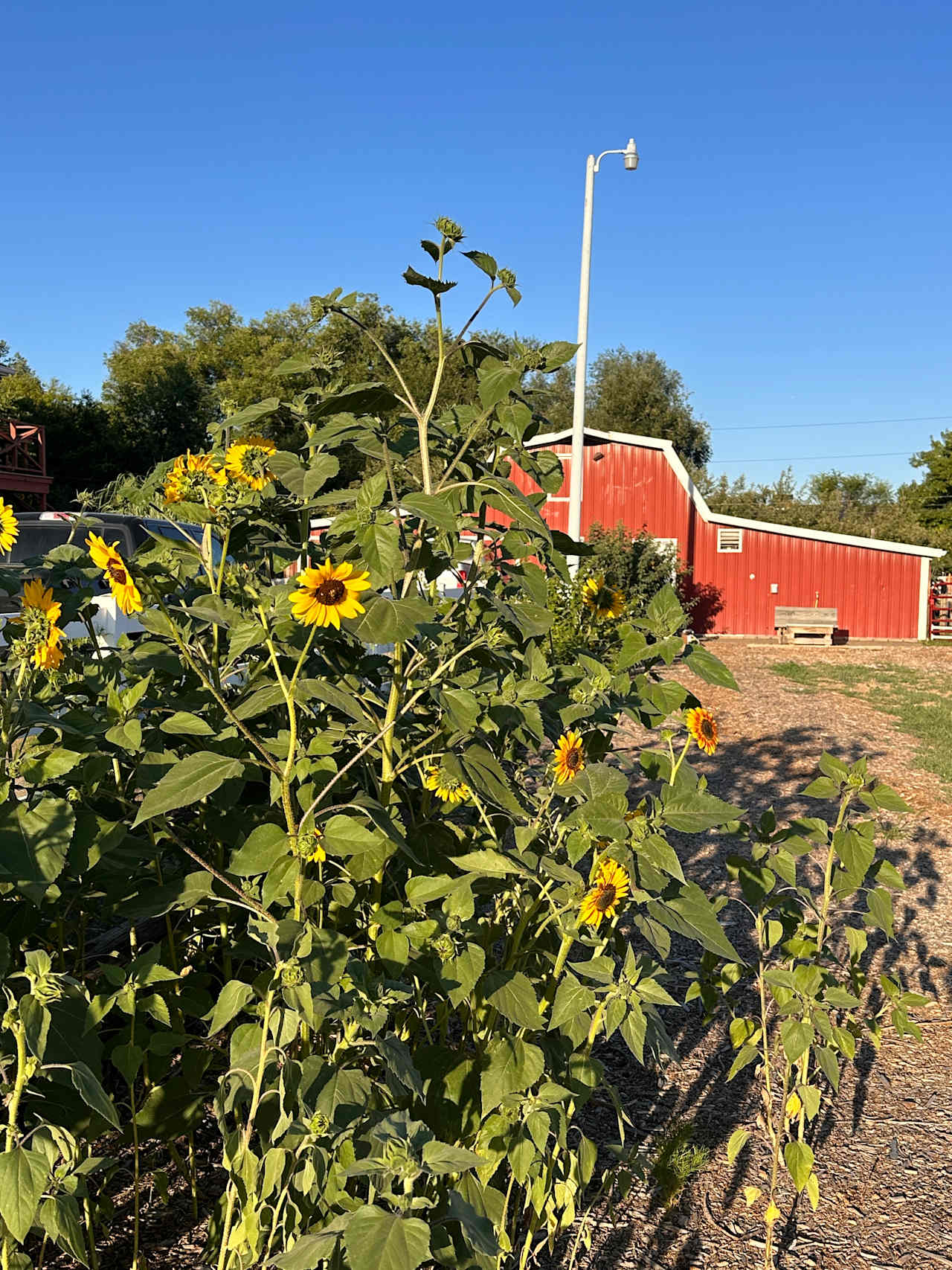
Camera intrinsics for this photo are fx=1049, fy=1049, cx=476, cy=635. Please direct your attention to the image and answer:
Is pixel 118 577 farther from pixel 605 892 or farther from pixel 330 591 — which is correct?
pixel 605 892

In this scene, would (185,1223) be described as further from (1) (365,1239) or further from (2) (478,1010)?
(1) (365,1239)

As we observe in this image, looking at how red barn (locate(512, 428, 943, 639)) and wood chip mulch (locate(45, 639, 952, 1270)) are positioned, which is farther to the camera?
red barn (locate(512, 428, 943, 639))

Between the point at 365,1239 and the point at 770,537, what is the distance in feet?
70.5

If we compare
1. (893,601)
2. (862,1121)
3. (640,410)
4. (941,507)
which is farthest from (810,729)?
(941,507)

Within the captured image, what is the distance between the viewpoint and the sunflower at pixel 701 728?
79.2 inches

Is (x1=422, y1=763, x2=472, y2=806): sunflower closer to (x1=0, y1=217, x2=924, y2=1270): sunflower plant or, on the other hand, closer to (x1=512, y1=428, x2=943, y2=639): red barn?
(x1=0, y1=217, x2=924, y2=1270): sunflower plant

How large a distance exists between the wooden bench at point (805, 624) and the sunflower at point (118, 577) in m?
20.2

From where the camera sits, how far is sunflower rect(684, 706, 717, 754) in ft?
6.60

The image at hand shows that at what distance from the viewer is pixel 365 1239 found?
1.09 m

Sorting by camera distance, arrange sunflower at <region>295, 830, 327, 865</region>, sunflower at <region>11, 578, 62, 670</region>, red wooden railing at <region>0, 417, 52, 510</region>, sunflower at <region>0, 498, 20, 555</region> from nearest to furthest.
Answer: sunflower at <region>295, 830, 327, 865</region>
sunflower at <region>11, 578, 62, 670</region>
sunflower at <region>0, 498, 20, 555</region>
red wooden railing at <region>0, 417, 52, 510</region>

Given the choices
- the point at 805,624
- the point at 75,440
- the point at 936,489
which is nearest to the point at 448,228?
the point at 805,624

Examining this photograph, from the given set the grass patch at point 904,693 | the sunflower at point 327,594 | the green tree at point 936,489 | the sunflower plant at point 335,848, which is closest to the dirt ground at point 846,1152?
the sunflower plant at point 335,848

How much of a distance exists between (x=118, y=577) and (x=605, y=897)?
0.93m

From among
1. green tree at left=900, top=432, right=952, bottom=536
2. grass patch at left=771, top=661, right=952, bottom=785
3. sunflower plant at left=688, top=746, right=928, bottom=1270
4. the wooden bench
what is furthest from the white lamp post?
green tree at left=900, top=432, right=952, bottom=536
